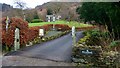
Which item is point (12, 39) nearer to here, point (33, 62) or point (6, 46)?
point (6, 46)

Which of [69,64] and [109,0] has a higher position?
[109,0]

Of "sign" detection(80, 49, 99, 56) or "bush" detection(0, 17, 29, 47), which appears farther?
"bush" detection(0, 17, 29, 47)

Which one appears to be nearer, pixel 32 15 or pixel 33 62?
pixel 33 62

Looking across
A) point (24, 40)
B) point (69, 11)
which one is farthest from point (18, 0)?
point (24, 40)

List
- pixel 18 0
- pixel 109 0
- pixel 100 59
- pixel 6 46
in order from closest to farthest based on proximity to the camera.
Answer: pixel 100 59, pixel 109 0, pixel 6 46, pixel 18 0

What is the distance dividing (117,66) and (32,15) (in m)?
38.1

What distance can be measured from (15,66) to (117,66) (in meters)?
3.69

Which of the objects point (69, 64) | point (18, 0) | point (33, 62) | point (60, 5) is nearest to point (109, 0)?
point (69, 64)

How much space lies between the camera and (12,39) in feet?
51.4

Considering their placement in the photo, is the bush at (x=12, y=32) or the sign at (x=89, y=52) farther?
the bush at (x=12, y=32)

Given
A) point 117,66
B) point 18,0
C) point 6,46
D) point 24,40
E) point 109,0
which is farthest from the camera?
point 18,0

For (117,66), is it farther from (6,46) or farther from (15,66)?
(6,46)

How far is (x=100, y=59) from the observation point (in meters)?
9.19

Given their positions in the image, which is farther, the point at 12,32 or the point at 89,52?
the point at 12,32
